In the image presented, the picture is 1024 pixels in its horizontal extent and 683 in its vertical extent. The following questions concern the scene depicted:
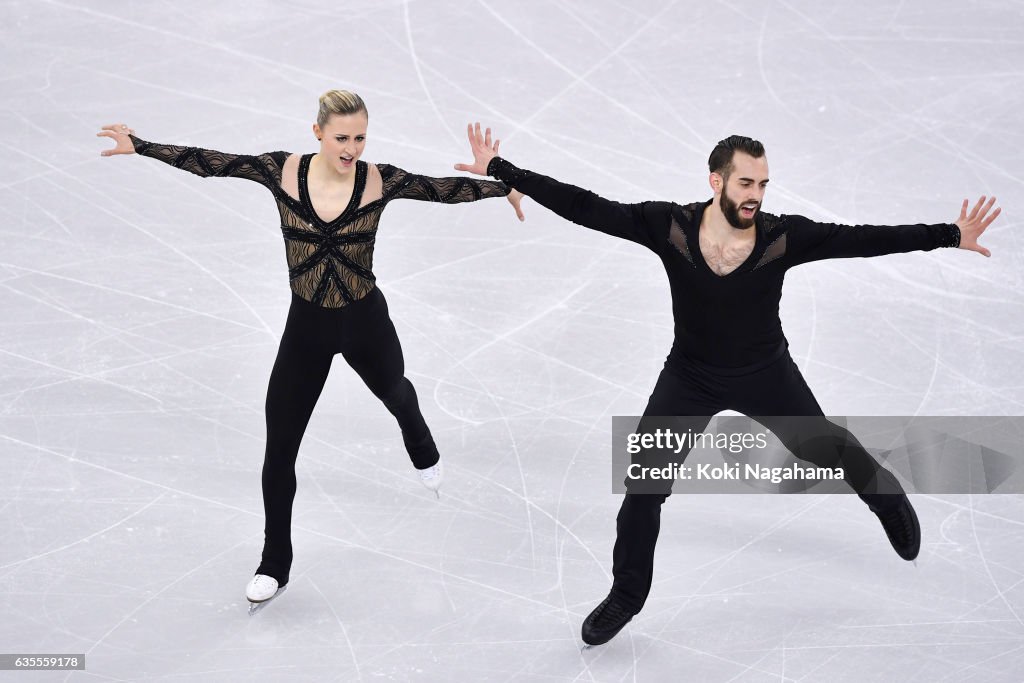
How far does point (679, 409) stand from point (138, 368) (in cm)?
315

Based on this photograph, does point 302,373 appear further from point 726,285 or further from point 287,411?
point 726,285

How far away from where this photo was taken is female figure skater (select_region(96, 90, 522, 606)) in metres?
5.74

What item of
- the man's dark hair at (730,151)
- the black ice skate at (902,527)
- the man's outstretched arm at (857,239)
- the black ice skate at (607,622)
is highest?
the man's dark hair at (730,151)

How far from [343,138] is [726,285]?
5.13 feet

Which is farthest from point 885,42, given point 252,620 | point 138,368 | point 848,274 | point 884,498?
point 252,620

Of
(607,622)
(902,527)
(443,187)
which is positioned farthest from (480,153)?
(902,527)

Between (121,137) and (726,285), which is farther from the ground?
(121,137)

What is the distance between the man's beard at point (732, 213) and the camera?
542cm

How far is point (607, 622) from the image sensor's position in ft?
19.4

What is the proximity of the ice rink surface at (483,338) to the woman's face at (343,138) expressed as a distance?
5.88 feet

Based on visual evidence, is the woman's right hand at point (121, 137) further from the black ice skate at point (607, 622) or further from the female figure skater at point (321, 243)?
the black ice skate at point (607, 622)

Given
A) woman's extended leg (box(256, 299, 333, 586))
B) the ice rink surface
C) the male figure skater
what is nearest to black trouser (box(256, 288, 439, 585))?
woman's extended leg (box(256, 299, 333, 586))

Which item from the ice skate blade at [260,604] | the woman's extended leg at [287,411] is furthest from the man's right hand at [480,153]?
the ice skate blade at [260,604]

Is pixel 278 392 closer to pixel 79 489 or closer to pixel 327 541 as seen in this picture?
pixel 327 541
